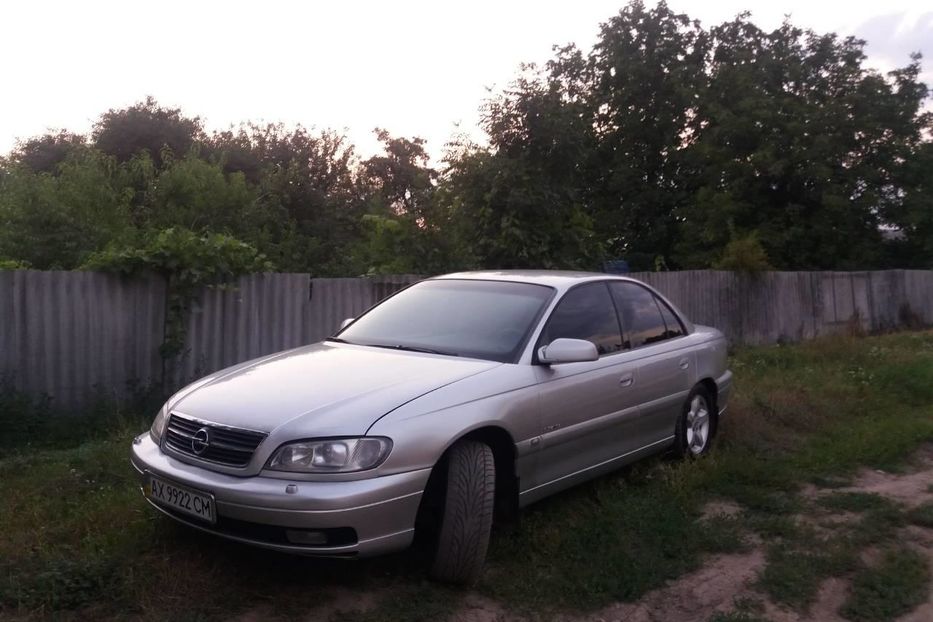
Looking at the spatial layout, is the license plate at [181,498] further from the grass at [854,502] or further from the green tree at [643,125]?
the green tree at [643,125]

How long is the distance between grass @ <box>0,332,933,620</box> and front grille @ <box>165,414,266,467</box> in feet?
1.77

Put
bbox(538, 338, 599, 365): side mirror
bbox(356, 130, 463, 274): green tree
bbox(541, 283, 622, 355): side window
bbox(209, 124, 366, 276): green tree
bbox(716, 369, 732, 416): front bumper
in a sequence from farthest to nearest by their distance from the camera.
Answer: bbox(209, 124, 366, 276): green tree, bbox(356, 130, 463, 274): green tree, bbox(716, 369, 732, 416): front bumper, bbox(541, 283, 622, 355): side window, bbox(538, 338, 599, 365): side mirror

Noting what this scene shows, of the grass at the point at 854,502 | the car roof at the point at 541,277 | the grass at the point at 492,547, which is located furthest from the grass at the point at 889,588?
the car roof at the point at 541,277

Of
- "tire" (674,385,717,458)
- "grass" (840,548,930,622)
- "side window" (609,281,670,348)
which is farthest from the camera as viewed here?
"tire" (674,385,717,458)

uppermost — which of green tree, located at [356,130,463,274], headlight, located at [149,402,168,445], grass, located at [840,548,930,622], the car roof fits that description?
green tree, located at [356,130,463,274]

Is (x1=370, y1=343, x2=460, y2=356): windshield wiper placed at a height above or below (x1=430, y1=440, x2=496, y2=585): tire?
above

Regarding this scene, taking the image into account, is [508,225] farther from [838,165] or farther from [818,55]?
[818,55]

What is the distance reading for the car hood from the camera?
3836mm

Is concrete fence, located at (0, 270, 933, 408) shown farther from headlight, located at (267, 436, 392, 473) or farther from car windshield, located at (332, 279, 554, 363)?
headlight, located at (267, 436, 392, 473)

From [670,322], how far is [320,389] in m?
3.18

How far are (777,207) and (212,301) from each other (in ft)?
60.9

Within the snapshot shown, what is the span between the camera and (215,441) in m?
3.94

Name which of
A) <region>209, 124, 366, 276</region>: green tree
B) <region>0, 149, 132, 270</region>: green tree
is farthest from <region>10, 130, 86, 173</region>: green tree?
<region>0, 149, 132, 270</region>: green tree

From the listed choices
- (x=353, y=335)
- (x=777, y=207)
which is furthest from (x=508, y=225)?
(x=777, y=207)
